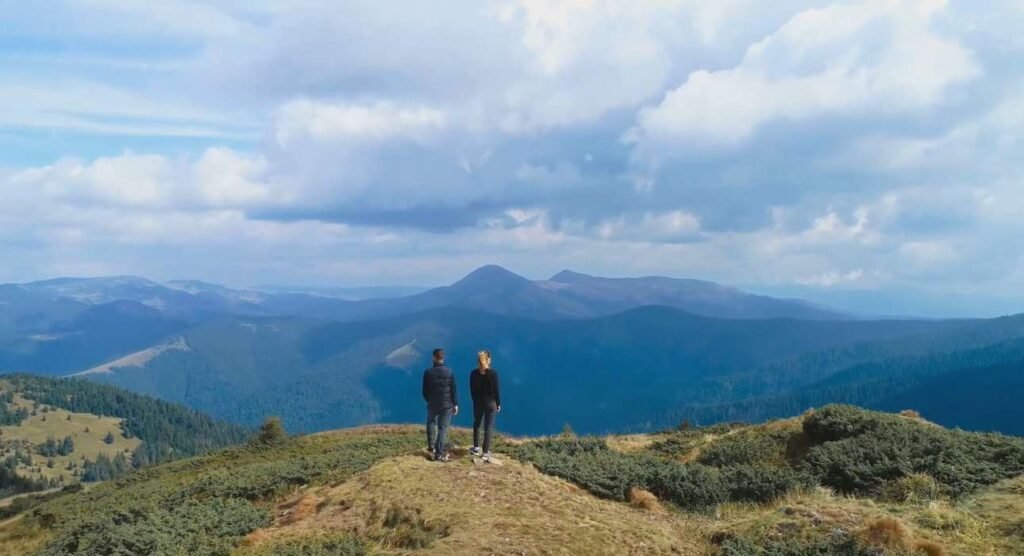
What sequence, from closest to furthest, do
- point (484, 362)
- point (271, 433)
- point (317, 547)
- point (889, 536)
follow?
1. point (889, 536)
2. point (317, 547)
3. point (484, 362)
4. point (271, 433)

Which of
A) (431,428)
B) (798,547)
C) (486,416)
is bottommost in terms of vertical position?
(798,547)

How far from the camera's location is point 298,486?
2197cm

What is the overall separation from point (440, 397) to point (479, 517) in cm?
602

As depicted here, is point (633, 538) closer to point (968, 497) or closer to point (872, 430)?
point (968, 497)

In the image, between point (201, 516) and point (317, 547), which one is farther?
point (201, 516)

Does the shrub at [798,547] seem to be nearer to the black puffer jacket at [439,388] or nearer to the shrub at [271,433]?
the black puffer jacket at [439,388]

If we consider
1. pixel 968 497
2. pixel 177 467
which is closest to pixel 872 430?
pixel 968 497

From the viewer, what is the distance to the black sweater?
781 inches

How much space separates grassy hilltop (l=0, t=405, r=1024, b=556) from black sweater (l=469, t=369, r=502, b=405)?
2.01m

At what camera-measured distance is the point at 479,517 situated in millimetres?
14672

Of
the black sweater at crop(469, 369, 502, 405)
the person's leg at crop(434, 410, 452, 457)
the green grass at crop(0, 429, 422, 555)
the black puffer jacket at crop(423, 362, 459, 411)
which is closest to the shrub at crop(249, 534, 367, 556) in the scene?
the green grass at crop(0, 429, 422, 555)

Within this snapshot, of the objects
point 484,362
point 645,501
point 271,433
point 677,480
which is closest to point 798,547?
point 645,501

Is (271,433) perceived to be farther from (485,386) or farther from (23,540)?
(485,386)

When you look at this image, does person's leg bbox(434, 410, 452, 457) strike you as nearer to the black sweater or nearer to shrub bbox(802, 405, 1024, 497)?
the black sweater
